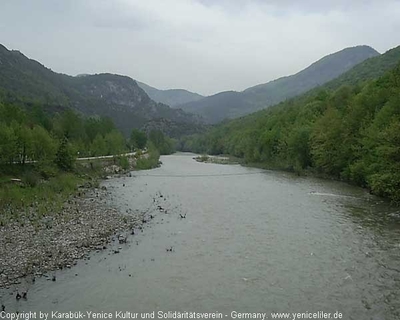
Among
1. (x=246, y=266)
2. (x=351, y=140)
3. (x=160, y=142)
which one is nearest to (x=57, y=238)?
(x=246, y=266)

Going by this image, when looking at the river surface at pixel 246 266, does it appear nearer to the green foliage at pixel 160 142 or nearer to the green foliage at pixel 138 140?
the green foliage at pixel 138 140

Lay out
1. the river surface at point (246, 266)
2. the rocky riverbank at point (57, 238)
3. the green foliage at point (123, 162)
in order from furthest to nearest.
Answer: the green foliage at point (123, 162), the rocky riverbank at point (57, 238), the river surface at point (246, 266)

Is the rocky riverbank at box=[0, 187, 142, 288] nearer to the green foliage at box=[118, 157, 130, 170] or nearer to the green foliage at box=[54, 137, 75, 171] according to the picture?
the green foliage at box=[54, 137, 75, 171]

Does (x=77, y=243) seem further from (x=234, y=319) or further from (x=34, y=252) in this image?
(x=234, y=319)

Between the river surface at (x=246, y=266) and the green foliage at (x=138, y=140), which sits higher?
the green foliage at (x=138, y=140)

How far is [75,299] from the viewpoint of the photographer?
1677cm

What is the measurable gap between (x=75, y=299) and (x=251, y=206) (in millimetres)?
23700

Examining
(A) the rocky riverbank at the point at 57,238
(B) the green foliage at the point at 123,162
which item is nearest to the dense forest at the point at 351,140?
(A) the rocky riverbank at the point at 57,238

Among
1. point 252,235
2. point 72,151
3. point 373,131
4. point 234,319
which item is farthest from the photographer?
point 72,151

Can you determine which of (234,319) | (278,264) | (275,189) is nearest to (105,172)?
(275,189)

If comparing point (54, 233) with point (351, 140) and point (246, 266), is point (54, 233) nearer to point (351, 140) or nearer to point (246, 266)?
point (246, 266)

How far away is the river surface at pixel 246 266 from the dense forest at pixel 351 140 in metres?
6.17

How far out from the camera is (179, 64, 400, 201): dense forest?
41.0m

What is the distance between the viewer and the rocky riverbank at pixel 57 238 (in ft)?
65.1
